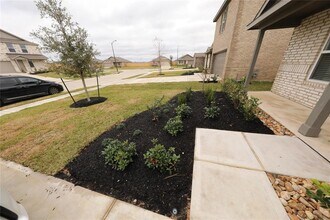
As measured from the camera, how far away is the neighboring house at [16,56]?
24.7 metres

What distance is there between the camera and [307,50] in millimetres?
4477

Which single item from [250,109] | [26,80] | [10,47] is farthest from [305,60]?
[10,47]

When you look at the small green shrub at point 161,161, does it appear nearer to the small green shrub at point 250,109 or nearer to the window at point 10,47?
the small green shrub at point 250,109

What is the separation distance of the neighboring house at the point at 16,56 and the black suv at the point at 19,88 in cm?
2264

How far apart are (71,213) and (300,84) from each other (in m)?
7.03

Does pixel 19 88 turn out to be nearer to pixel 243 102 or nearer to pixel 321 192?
pixel 243 102

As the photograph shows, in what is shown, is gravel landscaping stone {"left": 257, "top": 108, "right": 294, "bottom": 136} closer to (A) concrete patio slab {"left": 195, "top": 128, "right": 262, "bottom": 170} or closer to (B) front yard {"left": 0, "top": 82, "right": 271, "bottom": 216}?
(B) front yard {"left": 0, "top": 82, "right": 271, "bottom": 216}

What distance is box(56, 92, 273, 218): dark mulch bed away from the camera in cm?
184

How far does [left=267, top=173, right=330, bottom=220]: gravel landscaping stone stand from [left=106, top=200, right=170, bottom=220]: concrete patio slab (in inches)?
59.6

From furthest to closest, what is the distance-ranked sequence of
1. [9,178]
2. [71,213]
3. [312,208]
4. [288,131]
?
[288,131], [9,178], [71,213], [312,208]

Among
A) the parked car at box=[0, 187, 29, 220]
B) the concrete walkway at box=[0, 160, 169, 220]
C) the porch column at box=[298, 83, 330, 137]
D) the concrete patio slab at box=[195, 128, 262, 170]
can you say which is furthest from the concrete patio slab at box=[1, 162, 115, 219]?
the porch column at box=[298, 83, 330, 137]

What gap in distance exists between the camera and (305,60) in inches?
179

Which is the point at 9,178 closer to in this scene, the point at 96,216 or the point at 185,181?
the point at 96,216

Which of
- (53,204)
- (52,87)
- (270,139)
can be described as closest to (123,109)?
(53,204)
